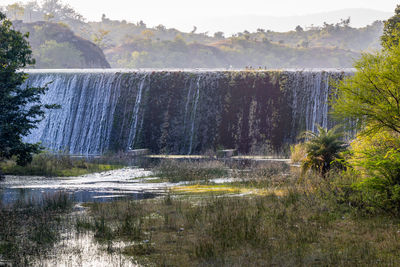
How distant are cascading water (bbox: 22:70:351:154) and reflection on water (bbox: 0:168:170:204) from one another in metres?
14.5

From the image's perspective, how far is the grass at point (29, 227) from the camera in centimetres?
916

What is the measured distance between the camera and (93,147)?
38.9 m

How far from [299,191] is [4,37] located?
11298 mm

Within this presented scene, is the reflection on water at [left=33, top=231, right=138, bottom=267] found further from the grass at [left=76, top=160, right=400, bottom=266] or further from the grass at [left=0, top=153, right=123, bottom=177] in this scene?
the grass at [left=0, top=153, right=123, bottom=177]

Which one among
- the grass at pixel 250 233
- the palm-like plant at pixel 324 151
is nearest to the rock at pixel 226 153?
the palm-like plant at pixel 324 151

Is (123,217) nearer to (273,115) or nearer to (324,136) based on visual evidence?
(324,136)

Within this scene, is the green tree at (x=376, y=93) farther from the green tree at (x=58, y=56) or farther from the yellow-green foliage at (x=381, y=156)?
the green tree at (x=58, y=56)

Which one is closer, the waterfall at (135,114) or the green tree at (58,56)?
the waterfall at (135,114)

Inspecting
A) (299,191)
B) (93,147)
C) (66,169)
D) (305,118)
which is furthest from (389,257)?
(93,147)

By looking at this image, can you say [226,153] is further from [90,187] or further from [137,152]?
[90,187]

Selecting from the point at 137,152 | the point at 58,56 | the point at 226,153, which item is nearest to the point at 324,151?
the point at 226,153

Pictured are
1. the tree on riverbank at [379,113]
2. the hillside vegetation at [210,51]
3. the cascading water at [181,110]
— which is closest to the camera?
the tree on riverbank at [379,113]

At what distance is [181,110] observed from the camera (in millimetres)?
40750

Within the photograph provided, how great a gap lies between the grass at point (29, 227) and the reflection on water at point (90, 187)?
1.24 meters
